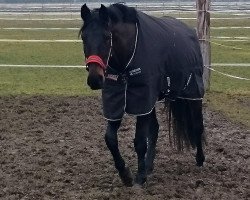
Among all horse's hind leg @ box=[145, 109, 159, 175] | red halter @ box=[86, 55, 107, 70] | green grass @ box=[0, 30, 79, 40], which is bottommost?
green grass @ box=[0, 30, 79, 40]

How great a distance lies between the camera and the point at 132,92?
5.12m

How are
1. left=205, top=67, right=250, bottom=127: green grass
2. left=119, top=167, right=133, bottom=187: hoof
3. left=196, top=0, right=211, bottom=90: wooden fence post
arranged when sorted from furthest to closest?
1. left=196, top=0, right=211, bottom=90: wooden fence post
2. left=205, top=67, right=250, bottom=127: green grass
3. left=119, top=167, right=133, bottom=187: hoof

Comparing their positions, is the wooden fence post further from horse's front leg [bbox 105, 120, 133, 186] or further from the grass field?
horse's front leg [bbox 105, 120, 133, 186]

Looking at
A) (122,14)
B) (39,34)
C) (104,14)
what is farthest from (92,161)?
(39,34)

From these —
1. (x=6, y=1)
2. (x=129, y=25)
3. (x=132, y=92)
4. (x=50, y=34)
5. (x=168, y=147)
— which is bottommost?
(x=6, y=1)

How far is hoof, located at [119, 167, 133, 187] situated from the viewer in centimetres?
543

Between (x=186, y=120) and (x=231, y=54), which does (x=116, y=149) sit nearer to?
(x=186, y=120)

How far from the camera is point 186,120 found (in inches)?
245

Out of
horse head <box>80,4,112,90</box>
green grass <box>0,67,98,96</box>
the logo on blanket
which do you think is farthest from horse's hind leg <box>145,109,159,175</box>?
green grass <box>0,67,98,96</box>

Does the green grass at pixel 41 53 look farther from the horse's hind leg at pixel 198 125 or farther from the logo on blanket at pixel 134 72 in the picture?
the logo on blanket at pixel 134 72

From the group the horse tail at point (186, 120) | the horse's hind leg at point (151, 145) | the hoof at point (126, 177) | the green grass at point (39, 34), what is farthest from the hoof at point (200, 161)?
the green grass at point (39, 34)

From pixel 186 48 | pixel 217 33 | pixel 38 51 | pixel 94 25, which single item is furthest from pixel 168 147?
pixel 217 33

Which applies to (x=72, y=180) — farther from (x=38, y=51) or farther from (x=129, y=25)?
(x=38, y=51)

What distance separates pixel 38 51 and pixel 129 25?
1409 centimetres
